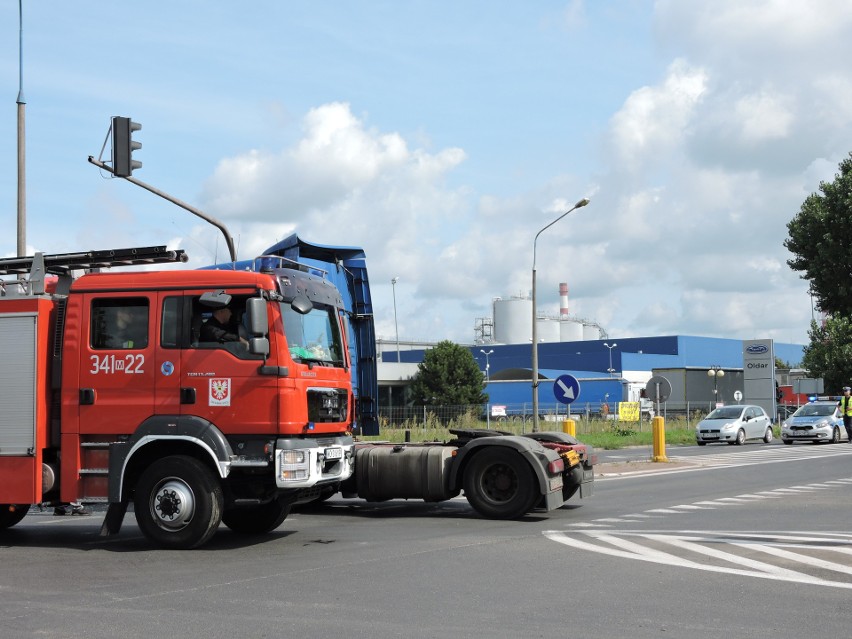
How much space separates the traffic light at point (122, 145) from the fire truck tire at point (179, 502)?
8.27 metres

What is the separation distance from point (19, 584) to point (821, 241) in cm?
4857

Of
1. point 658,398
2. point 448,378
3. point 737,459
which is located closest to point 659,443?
point 658,398

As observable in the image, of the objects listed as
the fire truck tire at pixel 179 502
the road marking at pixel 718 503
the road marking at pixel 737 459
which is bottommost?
the road marking at pixel 737 459

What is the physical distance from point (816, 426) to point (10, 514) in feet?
103

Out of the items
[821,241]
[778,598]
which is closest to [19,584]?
[778,598]

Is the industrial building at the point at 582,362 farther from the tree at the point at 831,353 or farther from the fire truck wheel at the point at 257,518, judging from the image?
the fire truck wheel at the point at 257,518

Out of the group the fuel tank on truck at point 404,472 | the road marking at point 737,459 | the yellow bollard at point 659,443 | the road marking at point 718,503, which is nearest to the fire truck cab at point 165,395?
the fuel tank on truck at point 404,472

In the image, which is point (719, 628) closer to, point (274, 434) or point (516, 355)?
point (274, 434)

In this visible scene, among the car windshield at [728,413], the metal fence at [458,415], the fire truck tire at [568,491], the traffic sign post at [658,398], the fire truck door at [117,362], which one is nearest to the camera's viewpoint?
the fire truck door at [117,362]

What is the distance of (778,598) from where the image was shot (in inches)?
312

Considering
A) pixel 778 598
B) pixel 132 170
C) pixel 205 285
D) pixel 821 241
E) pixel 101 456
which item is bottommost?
pixel 778 598

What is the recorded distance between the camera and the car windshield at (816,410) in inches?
1508

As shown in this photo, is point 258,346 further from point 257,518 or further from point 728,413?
point 728,413

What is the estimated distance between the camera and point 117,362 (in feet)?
36.0
